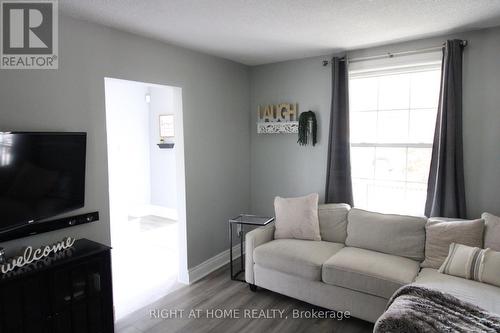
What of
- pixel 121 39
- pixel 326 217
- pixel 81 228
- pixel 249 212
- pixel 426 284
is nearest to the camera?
pixel 426 284

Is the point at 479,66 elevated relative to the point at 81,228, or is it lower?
elevated

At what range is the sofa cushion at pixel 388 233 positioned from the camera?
2.83 metres

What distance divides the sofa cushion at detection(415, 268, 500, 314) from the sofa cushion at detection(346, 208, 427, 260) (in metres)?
0.33

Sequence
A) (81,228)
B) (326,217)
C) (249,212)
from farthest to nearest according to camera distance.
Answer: (249,212), (326,217), (81,228)

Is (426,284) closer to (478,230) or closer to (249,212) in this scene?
(478,230)

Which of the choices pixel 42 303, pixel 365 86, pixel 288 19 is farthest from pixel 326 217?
pixel 42 303

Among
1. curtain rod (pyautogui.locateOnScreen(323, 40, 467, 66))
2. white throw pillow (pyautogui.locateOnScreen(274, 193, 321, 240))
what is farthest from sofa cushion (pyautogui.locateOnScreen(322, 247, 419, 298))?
curtain rod (pyautogui.locateOnScreen(323, 40, 467, 66))

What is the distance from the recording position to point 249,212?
4449mm

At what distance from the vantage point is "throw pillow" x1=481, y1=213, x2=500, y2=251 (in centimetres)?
244

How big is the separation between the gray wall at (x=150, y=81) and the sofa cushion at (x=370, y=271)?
1595mm

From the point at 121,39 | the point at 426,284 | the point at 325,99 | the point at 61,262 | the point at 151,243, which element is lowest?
the point at 151,243

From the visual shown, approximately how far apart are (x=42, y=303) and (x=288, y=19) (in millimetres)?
2642

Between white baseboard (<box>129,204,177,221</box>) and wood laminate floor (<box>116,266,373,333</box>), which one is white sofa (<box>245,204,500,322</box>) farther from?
white baseboard (<box>129,204,177,221</box>)

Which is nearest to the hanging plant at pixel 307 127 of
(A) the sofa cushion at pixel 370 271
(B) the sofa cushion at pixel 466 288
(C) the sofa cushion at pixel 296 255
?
(C) the sofa cushion at pixel 296 255
